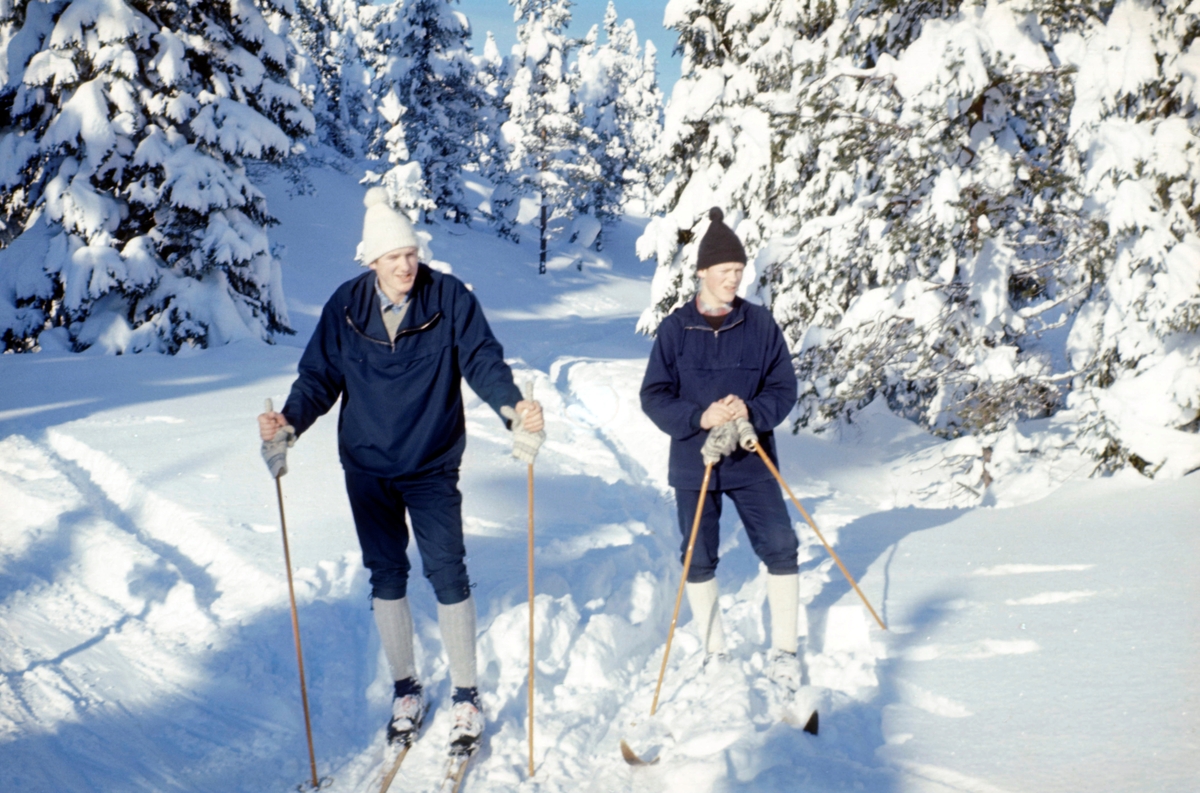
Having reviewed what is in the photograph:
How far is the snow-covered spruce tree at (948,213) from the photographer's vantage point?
24.3 ft

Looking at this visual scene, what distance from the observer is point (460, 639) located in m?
3.89

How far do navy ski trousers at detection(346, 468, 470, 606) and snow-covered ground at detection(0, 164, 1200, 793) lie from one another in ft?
2.40

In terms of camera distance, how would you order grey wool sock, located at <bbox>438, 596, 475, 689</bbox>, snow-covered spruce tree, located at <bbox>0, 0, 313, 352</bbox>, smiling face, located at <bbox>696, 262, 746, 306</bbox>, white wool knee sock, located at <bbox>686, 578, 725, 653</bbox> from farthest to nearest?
snow-covered spruce tree, located at <bbox>0, 0, 313, 352</bbox>
white wool knee sock, located at <bbox>686, 578, 725, 653</bbox>
smiling face, located at <bbox>696, 262, 746, 306</bbox>
grey wool sock, located at <bbox>438, 596, 475, 689</bbox>

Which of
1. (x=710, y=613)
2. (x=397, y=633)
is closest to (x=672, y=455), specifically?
(x=710, y=613)

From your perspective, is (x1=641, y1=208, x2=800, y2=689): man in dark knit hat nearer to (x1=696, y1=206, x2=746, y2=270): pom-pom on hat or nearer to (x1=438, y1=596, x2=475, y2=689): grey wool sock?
(x1=696, y1=206, x2=746, y2=270): pom-pom on hat

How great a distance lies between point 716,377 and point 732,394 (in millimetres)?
143

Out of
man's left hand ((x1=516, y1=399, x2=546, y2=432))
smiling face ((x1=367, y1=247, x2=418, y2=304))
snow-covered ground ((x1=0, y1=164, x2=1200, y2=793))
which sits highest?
smiling face ((x1=367, y1=247, x2=418, y2=304))

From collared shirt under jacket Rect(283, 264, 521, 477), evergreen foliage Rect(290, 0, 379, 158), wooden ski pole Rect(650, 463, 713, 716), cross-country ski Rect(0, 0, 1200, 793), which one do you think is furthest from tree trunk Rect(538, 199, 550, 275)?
collared shirt under jacket Rect(283, 264, 521, 477)

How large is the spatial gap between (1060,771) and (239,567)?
15.4 feet

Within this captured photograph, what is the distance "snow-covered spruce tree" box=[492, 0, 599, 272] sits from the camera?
1511 inches

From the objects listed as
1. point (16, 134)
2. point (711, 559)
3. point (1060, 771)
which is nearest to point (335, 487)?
point (711, 559)

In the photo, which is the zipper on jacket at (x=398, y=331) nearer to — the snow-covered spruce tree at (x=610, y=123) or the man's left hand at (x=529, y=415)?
the man's left hand at (x=529, y=415)

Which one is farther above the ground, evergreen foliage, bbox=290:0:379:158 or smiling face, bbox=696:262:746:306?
evergreen foliage, bbox=290:0:379:158

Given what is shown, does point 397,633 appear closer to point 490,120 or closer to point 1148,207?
point 1148,207
